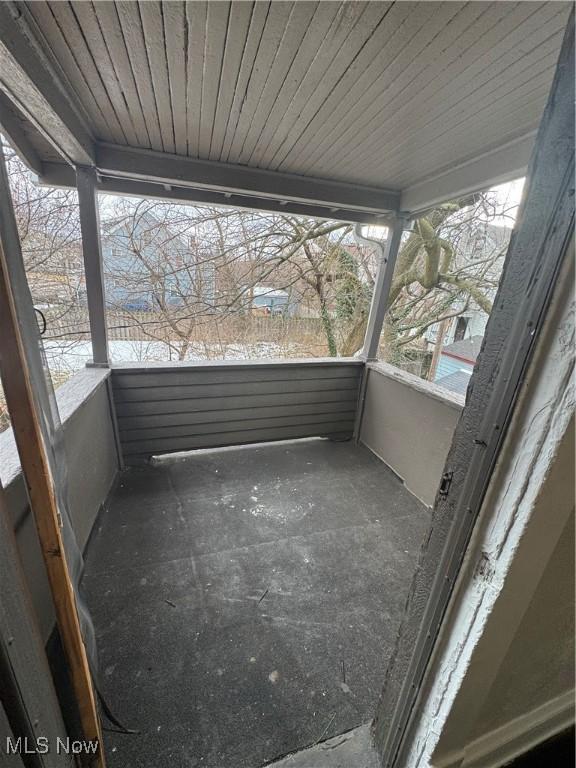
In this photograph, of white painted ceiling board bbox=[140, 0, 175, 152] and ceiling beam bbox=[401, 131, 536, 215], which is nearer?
white painted ceiling board bbox=[140, 0, 175, 152]

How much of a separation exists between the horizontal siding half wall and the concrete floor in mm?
327

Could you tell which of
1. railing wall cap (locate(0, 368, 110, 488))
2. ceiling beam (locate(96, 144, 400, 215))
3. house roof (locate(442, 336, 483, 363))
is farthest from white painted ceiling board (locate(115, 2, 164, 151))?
house roof (locate(442, 336, 483, 363))

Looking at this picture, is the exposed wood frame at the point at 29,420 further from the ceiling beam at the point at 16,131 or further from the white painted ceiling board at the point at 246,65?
the ceiling beam at the point at 16,131

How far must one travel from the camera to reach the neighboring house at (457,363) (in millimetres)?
5985

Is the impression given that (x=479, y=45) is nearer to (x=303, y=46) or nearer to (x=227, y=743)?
(x=303, y=46)

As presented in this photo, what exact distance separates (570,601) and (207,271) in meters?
4.42

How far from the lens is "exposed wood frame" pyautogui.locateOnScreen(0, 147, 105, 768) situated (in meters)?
0.64

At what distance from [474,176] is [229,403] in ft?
8.18

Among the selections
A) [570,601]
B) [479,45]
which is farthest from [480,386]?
[479,45]

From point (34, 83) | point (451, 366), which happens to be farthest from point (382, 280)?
point (451, 366)

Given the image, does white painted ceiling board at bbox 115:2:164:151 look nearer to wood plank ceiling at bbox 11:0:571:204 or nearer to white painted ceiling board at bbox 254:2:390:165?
wood plank ceiling at bbox 11:0:571:204

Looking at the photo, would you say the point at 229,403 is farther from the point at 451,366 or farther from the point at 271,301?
the point at 451,366

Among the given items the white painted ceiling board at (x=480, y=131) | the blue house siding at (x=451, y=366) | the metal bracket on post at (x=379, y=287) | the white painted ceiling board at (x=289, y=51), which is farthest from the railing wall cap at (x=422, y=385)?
the blue house siding at (x=451, y=366)

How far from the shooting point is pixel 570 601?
28.8 inches
